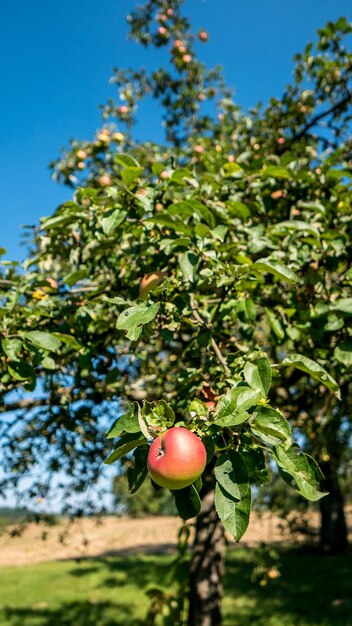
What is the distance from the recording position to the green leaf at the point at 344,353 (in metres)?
2.11

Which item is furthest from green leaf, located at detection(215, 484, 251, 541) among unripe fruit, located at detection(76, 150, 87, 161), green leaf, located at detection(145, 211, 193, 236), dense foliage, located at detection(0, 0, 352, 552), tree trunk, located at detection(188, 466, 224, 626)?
unripe fruit, located at detection(76, 150, 87, 161)

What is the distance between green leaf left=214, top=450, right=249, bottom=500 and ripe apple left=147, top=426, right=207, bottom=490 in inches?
2.2

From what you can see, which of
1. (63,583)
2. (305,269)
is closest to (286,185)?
(305,269)

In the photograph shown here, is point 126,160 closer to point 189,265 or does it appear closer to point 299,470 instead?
point 189,265

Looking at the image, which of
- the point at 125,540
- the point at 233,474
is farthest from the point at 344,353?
the point at 125,540

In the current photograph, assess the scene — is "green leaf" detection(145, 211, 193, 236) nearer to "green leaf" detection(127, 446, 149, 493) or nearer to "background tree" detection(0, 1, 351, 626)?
"background tree" detection(0, 1, 351, 626)

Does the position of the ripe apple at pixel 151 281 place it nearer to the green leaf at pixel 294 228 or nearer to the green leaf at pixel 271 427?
the green leaf at pixel 294 228

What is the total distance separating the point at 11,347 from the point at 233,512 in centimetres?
123

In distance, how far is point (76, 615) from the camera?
8086mm

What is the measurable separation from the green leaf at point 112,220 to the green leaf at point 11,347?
624 millimetres

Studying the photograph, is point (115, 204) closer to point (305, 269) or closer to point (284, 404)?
point (305, 269)

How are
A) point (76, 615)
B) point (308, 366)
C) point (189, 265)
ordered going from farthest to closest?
point (76, 615)
point (189, 265)
point (308, 366)

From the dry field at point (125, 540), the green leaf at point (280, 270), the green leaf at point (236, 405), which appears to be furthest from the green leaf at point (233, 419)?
the dry field at point (125, 540)

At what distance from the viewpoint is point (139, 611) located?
8.18 metres
